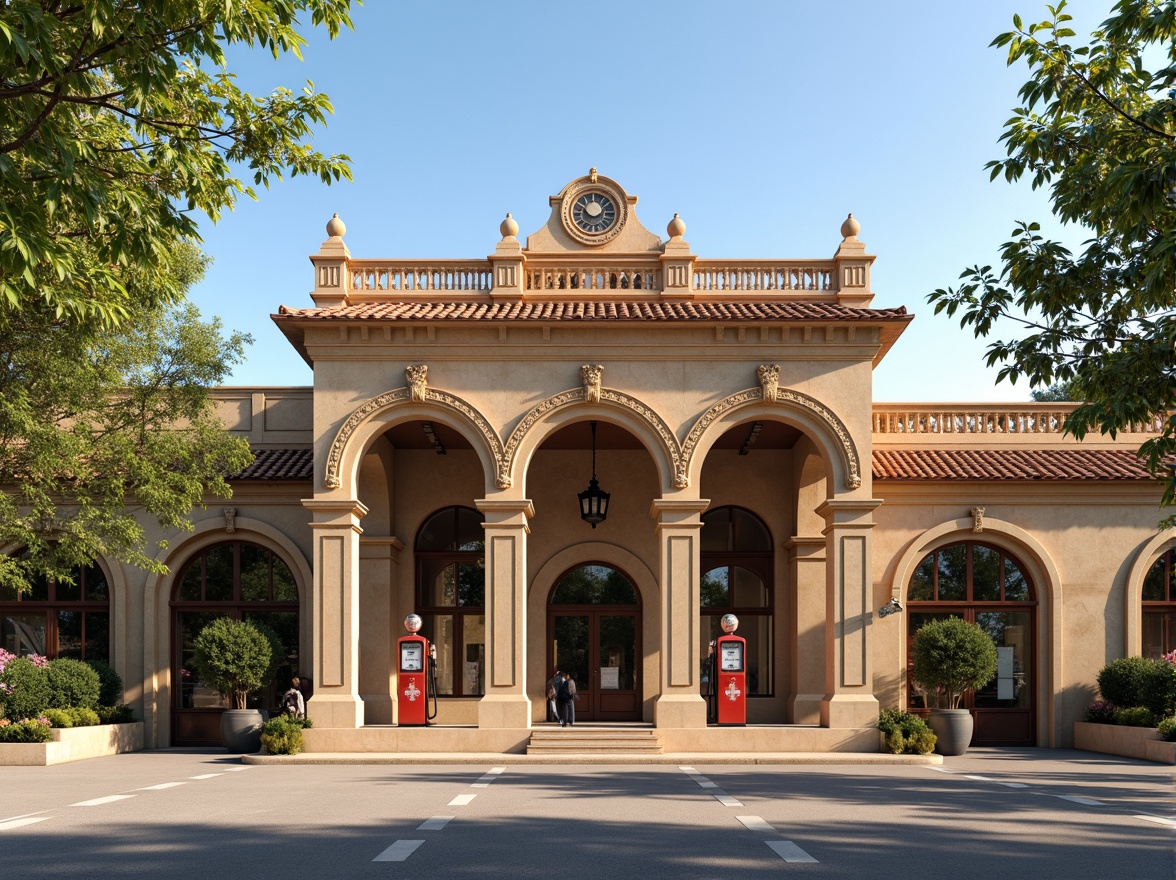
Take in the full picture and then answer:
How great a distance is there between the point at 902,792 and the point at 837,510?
7.37 meters

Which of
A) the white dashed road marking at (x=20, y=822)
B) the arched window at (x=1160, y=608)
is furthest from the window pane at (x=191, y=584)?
the arched window at (x=1160, y=608)

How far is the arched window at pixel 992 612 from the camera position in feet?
81.3

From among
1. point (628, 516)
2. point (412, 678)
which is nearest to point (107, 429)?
point (412, 678)

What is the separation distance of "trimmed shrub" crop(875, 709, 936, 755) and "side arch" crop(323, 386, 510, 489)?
823cm

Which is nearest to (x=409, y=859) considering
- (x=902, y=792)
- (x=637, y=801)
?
(x=637, y=801)

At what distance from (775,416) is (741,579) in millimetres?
5604

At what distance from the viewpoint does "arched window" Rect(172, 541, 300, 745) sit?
24.9 m

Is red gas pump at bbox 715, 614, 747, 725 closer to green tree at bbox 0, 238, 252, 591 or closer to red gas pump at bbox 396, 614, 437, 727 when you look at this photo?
red gas pump at bbox 396, 614, 437, 727

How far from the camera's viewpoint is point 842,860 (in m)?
10.1

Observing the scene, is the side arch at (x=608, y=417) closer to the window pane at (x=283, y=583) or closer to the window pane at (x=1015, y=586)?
the window pane at (x=283, y=583)

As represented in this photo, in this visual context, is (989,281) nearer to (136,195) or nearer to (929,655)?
(136,195)

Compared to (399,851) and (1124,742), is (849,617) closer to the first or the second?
(1124,742)

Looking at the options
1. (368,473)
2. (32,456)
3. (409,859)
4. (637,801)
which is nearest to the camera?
(409,859)

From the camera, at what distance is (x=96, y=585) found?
82.3ft
